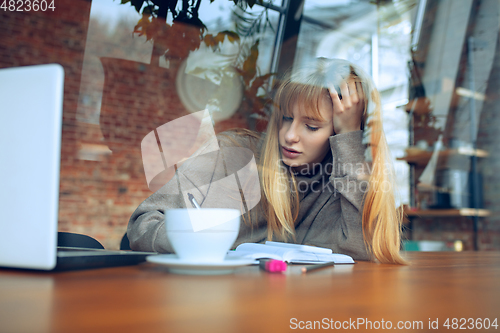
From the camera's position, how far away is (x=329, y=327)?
0.70 ft

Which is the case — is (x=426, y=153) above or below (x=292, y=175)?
above

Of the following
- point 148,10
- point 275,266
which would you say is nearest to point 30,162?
point 275,266

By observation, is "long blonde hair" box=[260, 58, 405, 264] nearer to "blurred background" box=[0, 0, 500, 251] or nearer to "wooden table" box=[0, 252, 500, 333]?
"wooden table" box=[0, 252, 500, 333]

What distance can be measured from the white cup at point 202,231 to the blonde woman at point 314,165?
503 millimetres

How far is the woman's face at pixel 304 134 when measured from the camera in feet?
3.66

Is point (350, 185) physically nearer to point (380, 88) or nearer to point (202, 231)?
point (202, 231)

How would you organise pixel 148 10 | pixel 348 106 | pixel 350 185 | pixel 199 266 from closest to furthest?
pixel 199 266
pixel 350 185
pixel 348 106
pixel 148 10

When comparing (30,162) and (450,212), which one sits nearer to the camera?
(30,162)

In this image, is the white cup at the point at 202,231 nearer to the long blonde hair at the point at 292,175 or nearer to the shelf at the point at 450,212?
the long blonde hair at the point at 292,175

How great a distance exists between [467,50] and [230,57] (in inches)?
86.4

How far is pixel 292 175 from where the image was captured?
114 centimetres

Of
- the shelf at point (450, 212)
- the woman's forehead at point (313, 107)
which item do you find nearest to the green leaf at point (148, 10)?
the woman's forehead at point (313, 107)

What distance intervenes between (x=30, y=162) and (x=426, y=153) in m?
3.10

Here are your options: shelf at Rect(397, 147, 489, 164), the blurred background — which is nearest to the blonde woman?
the blurred background
